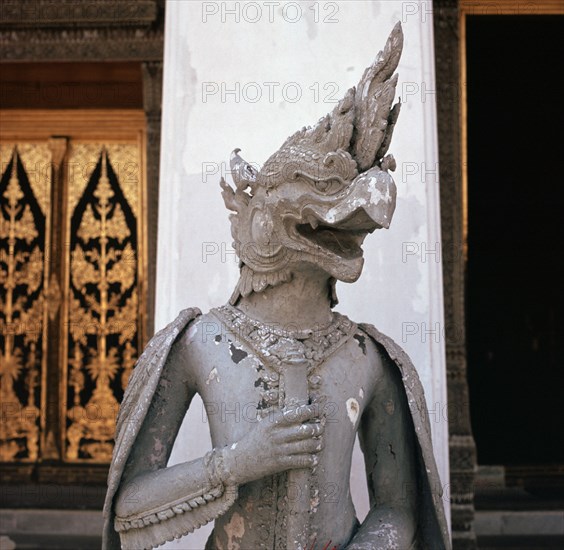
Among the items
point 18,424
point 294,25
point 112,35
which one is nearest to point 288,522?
point 294,25

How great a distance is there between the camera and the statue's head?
1.95 m

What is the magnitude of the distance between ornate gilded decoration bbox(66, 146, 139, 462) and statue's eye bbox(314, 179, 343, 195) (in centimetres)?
498

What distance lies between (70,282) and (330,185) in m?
5.12

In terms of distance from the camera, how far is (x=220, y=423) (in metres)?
2.09

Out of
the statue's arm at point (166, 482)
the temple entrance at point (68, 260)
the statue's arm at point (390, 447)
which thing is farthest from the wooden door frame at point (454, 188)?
the statue's arm at point (166, 482)

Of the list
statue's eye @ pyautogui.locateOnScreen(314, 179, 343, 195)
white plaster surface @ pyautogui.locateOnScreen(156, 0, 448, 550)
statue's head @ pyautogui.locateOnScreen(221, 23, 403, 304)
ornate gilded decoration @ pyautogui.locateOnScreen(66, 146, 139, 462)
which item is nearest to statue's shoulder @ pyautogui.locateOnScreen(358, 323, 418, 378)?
statue's head @ pyautogui.locateOnScreen(221, 23, 403, 304)

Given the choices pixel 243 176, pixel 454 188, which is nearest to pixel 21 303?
pixel 454 188

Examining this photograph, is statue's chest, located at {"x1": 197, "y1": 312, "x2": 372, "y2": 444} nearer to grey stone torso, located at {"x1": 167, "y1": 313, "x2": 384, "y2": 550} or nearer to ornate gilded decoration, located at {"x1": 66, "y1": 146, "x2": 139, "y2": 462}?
grey stone torso, located at {"x1": 167, "y1": 313, "x2": 384, "y2": 550}

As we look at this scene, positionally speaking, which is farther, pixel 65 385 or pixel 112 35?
pixel 65 385

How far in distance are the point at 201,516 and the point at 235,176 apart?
0.76 m

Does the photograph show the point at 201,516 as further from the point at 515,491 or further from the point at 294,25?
the point at 515,491

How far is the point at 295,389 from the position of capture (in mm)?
2027

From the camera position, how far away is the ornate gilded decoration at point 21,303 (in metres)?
6.73

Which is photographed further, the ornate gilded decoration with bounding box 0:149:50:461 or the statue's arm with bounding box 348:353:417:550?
the ornate gilded decoration with bounding box 0:149:50:461
